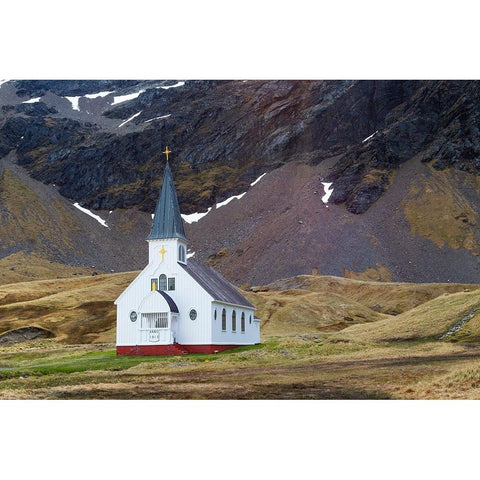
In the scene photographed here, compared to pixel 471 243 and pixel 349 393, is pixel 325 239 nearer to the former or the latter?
pixel 471 243

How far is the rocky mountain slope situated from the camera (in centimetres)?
10464

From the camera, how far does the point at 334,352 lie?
1430 inches

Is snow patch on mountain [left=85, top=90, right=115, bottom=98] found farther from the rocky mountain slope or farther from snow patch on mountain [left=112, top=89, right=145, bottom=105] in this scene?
the rocky mountain slope

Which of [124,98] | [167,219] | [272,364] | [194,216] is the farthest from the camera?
[124,98]

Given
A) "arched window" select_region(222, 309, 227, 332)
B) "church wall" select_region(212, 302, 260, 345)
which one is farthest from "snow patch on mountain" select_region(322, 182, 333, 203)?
"arched window" select_region(222, 309, 227, 332)

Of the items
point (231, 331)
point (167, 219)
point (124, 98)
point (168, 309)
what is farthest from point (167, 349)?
point (124, 98)

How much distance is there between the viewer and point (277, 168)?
439 feet

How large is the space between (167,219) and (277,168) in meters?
94.7

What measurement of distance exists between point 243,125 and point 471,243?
2384 inches

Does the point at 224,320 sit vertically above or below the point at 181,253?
below

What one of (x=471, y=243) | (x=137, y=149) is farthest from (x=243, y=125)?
(x=471, y=243)

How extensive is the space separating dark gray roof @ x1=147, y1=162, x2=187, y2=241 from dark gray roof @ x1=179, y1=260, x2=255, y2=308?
2.22 m

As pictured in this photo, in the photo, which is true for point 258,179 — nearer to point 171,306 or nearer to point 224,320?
point 224,320

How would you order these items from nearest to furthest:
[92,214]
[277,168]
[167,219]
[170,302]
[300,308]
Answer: [170,302], [167,219], [300,308], [277,168], [92,214]
